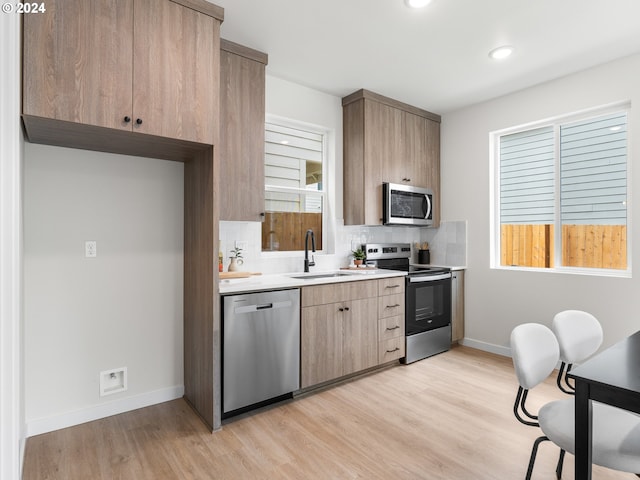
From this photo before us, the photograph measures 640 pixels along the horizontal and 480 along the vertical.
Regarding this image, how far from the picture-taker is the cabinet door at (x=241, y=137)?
2.65 m

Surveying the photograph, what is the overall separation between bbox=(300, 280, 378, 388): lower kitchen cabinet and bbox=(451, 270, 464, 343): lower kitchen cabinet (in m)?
1.19

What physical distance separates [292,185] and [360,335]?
4.99 feet

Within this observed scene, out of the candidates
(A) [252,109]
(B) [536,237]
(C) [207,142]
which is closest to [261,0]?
(A) [252,109]

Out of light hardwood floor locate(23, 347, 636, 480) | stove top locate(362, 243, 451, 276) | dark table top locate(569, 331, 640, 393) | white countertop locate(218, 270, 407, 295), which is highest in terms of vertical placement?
stove top locate(362, 243, 451, 276)

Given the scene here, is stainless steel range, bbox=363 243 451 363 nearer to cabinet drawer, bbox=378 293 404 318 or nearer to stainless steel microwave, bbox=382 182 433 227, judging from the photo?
cabinet drawer, bbox=378 293 404 318

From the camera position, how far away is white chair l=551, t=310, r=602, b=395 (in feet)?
6.40

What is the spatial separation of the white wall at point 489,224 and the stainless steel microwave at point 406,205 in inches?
14.0

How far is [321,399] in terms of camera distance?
2723 millimetres

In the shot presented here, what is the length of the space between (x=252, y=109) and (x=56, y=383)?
7.40 feet

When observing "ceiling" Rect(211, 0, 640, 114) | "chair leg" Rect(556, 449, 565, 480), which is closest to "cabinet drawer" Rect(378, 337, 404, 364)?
"chair leg" Rect(556, 449, 565, 480)

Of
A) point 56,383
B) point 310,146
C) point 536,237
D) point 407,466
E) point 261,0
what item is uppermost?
point 261,0

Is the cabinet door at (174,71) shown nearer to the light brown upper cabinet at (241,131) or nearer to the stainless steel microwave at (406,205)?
the light brown upper cabinet at (241,131)

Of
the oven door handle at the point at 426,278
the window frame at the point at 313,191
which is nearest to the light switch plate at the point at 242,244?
the window frame at the point at 313,191

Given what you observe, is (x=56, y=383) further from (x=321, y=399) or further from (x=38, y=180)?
(x=321, y=399)
